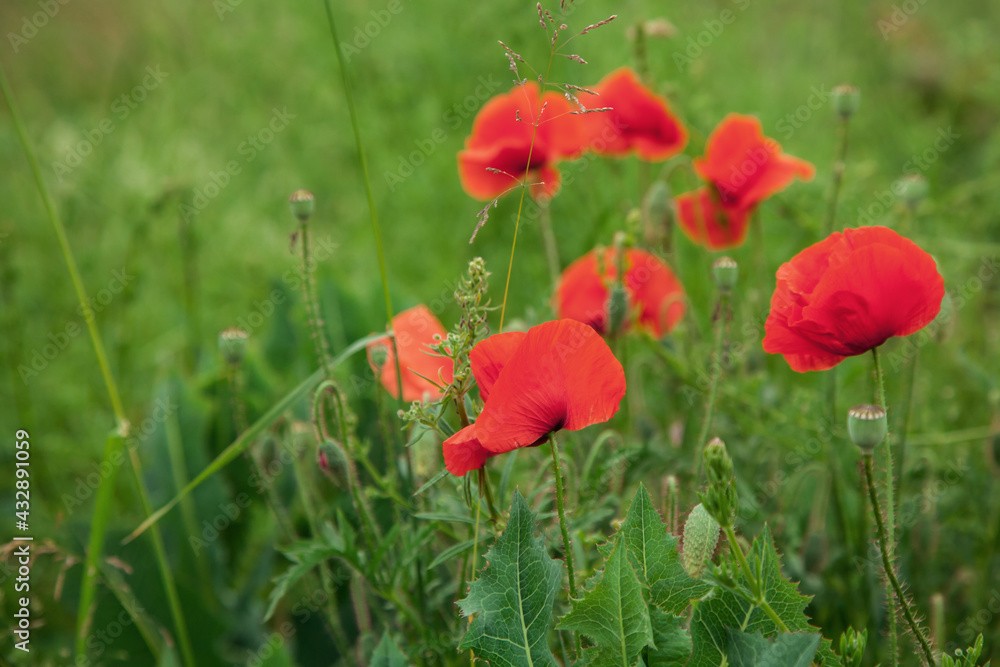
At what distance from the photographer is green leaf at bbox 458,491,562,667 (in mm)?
694

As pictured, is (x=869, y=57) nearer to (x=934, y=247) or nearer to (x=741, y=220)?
(x=934, y=247)

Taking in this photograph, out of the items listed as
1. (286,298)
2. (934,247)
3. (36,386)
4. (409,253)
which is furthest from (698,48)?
(36,386)

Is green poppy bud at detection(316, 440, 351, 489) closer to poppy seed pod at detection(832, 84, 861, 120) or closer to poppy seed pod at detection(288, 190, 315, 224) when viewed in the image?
poppy seed pod at detection(288, 190, 315, 224)

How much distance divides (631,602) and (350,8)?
2.35 meters

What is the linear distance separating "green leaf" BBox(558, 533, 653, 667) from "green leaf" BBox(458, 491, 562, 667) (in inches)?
1.8

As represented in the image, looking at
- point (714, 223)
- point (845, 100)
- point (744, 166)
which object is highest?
point (845, 100)

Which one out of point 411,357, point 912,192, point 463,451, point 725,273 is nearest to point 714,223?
point 912,192

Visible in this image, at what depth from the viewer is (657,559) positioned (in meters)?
0.69

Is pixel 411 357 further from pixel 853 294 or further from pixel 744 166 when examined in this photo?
pixel 744 166

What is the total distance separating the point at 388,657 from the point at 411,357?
0.33 meters

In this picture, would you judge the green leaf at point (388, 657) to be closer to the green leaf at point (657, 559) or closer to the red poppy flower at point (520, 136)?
the green leaf at point (657, 559)

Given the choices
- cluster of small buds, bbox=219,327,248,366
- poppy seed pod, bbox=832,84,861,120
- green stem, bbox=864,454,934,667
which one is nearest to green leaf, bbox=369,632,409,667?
cluster of small buds, bbox=219,327,248,366

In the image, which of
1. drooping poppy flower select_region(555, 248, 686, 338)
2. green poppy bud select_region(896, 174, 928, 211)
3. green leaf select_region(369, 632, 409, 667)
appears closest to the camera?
green leaf select_region(369, 632, 409, 667)

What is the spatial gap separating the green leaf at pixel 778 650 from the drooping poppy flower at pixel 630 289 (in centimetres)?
52
